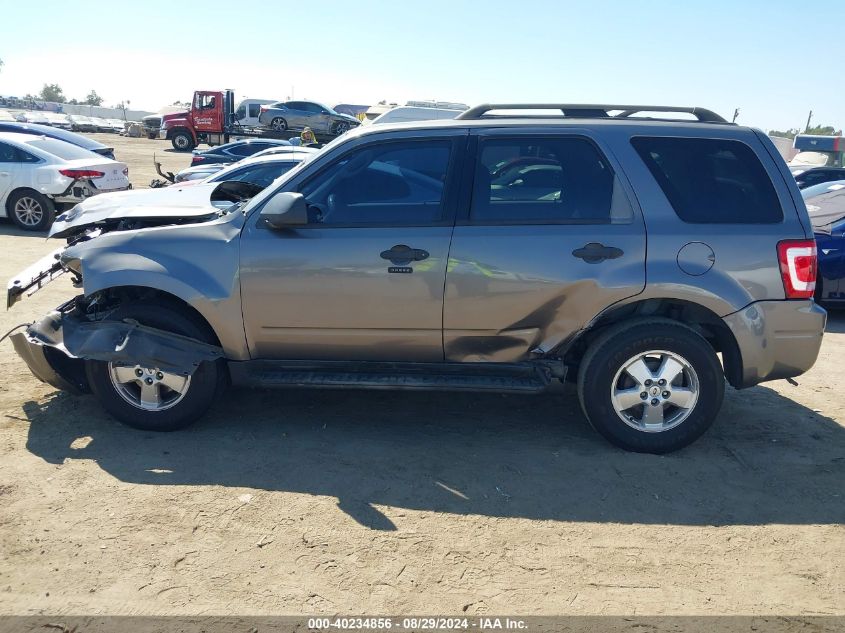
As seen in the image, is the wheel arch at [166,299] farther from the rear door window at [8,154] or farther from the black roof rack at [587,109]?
the rear door window at [8,154]

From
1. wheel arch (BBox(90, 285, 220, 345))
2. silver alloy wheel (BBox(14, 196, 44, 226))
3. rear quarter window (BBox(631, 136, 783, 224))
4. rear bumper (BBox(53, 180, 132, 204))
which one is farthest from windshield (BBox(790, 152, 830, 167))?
wheel arch (BBox(90, 285, 220, 345))

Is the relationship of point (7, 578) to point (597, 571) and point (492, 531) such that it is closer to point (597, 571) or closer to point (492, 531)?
point (492, 531)

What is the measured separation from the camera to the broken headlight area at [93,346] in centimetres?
440

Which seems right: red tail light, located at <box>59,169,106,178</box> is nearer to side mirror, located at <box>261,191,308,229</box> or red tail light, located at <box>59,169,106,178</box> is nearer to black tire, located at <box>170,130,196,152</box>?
side mirror, located at <box>261,191,308,229</box>

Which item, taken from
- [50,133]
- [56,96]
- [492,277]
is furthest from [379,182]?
[56,96]

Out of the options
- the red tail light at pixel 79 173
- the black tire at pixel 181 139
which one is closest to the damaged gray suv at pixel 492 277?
the red tail light at pixel 79 173

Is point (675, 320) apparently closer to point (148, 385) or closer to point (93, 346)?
point (148, 385)

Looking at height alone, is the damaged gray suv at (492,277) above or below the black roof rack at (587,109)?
below

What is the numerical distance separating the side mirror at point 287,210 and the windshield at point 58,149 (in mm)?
9874

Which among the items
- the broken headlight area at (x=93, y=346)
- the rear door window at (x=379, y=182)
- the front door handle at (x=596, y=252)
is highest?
the rear door window at (x=379, y=182)

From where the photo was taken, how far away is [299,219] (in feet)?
14.0

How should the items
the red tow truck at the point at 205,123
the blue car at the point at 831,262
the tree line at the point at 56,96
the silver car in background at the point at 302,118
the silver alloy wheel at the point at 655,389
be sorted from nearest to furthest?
the silver alloy wheel at the point at 655,389, the blue car at the point at 831,262, the silver car in background at the point at 302,118, the red tow truck at the point at 205,123, the tree line at the point at 56,96

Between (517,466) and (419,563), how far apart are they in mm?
1138

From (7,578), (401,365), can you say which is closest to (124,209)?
(401,365)
